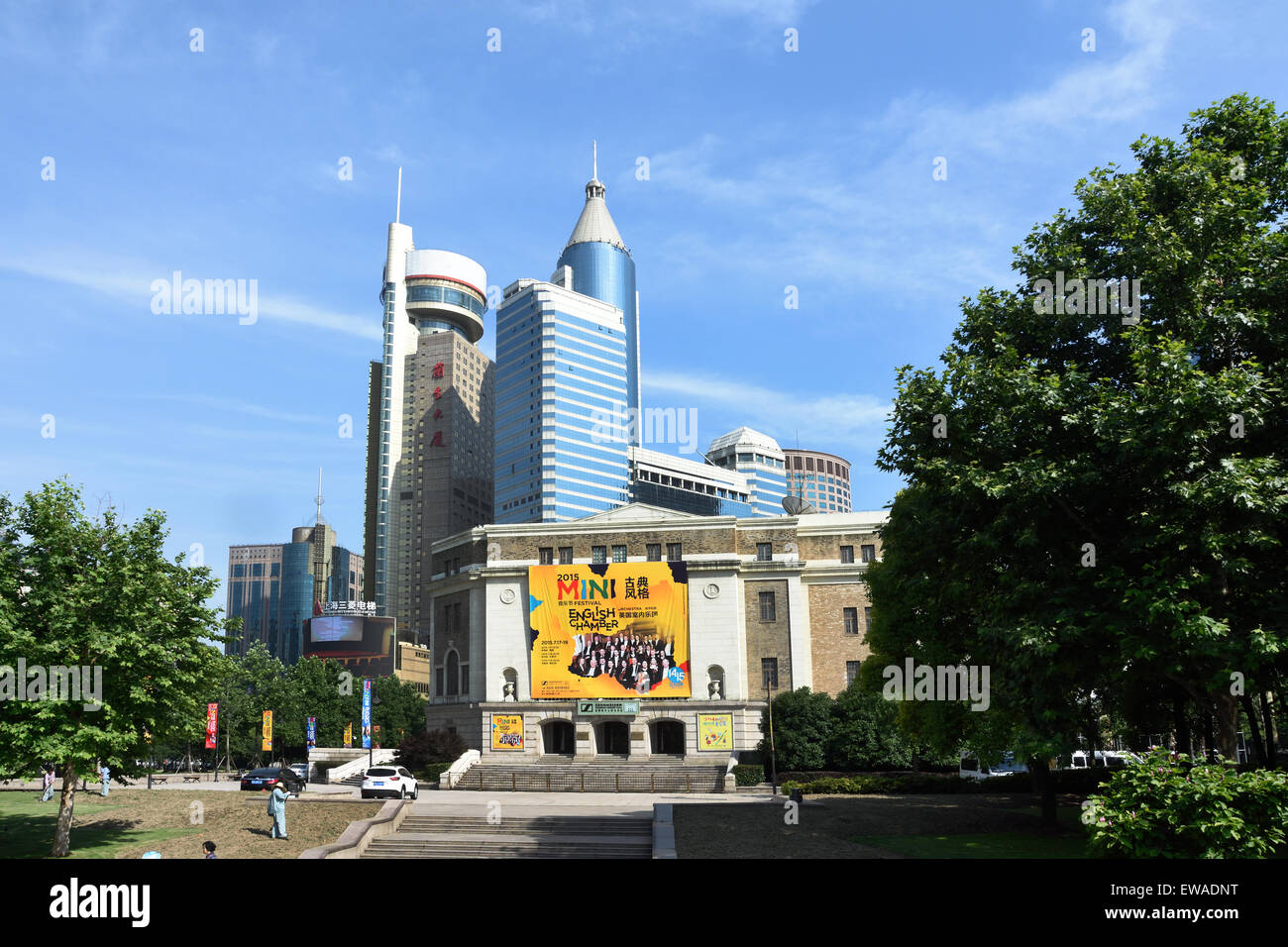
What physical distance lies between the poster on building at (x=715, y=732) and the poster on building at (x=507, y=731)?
11.6 meters

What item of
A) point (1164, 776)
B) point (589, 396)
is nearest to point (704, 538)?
point (1164, 776)

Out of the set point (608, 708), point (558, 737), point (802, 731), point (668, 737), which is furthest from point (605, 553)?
point (802, 731)

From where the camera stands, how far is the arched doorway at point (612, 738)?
60.5 m

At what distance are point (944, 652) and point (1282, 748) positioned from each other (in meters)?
52.5

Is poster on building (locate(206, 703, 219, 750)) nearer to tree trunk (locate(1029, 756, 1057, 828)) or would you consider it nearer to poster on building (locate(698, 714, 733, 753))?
poster on building (locate(698, 714, 733, 753))

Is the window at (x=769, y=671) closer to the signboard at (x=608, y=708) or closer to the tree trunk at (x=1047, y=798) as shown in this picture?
the signboard at (x=608, y=708)

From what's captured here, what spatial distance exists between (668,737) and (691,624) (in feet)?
24.5

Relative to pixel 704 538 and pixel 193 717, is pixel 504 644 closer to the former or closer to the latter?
pixel 704 538

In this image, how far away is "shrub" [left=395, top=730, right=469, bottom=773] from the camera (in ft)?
186

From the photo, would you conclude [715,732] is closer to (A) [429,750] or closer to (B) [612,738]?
(B) [612,738]

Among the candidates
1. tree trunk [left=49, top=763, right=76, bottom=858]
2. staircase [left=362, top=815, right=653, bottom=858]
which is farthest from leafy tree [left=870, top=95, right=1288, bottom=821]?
tree trunk [left=49, top=763, right=76, bottom=858]

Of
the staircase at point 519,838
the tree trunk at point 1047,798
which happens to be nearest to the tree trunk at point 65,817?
the staircase at point 519,838

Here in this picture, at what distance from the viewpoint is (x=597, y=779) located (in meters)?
53.4
